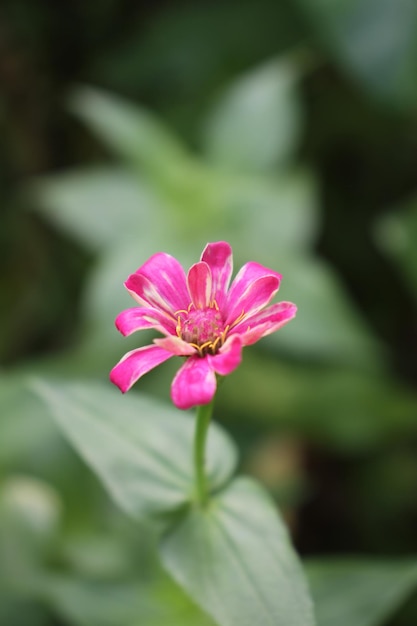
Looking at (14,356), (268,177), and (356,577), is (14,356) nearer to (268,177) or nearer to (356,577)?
(268,177)

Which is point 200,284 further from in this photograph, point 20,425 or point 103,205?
point 103,205

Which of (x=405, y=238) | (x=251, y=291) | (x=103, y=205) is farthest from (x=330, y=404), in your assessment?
(x=251, y=291)

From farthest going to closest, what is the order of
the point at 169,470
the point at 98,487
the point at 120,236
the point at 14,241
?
the point at 14,241
the point at 120,236
the point at 98,487
the point at 169,470

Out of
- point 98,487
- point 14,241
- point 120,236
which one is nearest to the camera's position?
point 98,487

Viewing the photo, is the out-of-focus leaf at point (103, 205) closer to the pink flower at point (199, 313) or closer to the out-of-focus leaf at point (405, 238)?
the out-of-focus leaf at point (405, 238)

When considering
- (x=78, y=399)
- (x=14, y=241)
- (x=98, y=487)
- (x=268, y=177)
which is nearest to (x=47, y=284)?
(x=14, y=241)

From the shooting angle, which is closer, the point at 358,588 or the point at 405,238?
the point at 358,588
